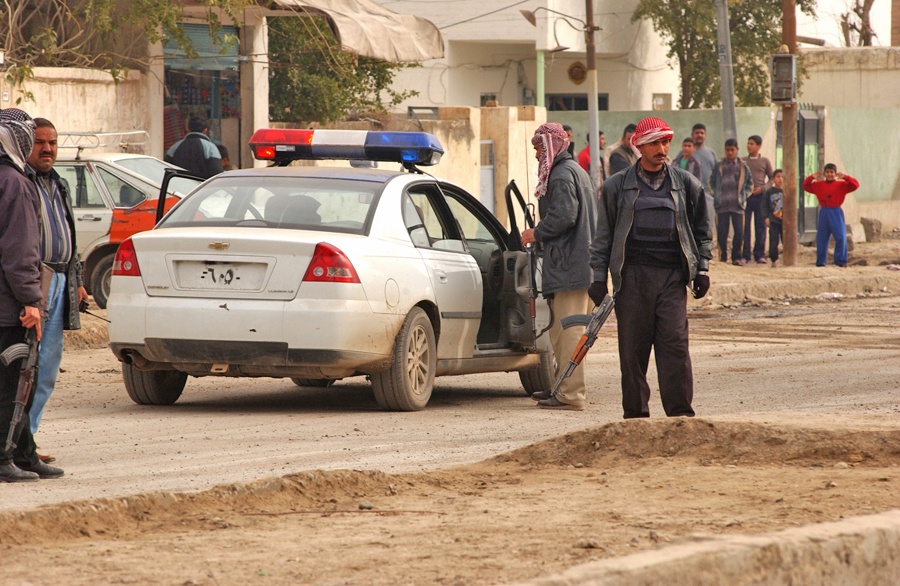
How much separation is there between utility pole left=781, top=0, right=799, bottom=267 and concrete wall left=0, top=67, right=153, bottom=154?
31.0 ft

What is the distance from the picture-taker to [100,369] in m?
12.5

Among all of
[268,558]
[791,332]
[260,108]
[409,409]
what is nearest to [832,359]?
[791,332]

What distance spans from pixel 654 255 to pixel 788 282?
12672mm

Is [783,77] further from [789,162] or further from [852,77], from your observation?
[852,77]

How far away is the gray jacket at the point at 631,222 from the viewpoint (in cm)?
862

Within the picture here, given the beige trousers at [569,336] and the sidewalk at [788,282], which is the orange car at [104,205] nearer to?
the beige trousers at [569,336]

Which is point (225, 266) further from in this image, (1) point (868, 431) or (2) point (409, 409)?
(1) point (868, 431)

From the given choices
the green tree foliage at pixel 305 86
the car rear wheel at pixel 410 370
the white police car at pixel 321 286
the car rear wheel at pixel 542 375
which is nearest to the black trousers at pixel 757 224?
the green tree foliage at pixel 305 86

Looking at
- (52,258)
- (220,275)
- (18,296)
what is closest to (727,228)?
(220,275)

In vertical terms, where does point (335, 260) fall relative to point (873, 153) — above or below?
below

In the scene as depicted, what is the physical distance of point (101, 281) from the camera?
51.8 ft

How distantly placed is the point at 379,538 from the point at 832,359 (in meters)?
8.32

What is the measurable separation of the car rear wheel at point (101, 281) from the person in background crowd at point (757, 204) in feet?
36.8

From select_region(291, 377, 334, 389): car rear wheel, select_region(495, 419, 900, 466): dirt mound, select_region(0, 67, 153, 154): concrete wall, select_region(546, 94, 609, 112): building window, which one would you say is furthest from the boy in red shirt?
select_region(546, 94, 609, 112): building window
